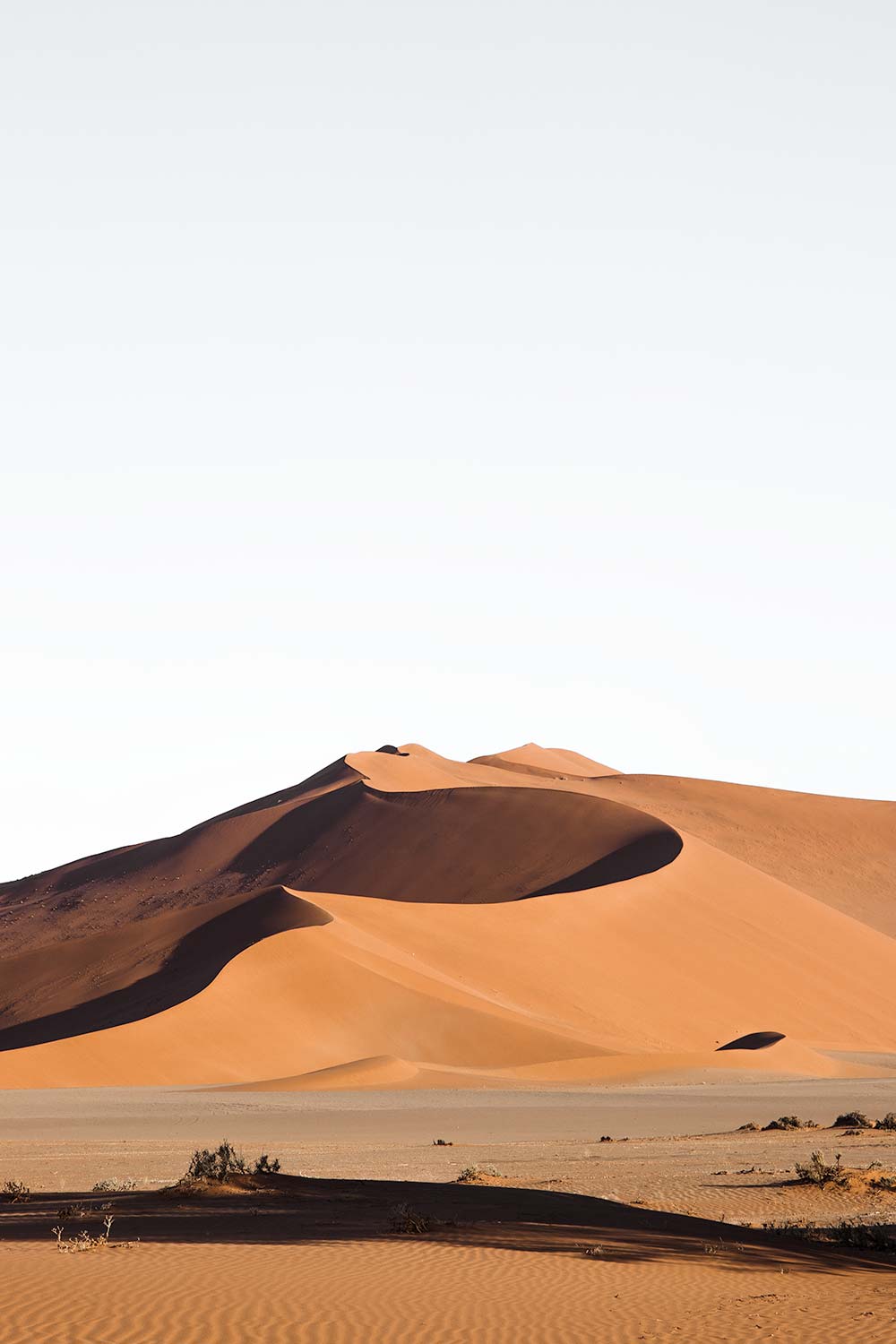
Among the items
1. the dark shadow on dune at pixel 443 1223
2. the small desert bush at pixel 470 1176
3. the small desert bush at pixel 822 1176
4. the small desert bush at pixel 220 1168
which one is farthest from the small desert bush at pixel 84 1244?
the small desert bush at pixel 822 1176

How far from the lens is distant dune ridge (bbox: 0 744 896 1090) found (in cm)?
4288

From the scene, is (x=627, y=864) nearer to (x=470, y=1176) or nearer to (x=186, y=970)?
(x=186, y=970)

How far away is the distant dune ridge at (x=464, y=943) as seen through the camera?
42.9 m

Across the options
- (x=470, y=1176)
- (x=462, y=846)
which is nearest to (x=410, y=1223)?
(x=470, y=1176)

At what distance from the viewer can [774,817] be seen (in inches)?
3452

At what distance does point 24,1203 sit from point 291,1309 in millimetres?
7260

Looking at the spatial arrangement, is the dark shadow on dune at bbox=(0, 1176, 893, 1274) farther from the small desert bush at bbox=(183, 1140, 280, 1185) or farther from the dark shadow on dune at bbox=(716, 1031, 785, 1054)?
the dark shadow on dune at bbox=(716, 1031, 785, 1054)

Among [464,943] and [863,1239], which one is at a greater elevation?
[464,943]

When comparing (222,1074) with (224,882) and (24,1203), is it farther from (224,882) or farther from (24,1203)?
(224,882)

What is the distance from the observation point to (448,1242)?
14094 millimetres

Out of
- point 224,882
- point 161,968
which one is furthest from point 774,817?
point 161,968

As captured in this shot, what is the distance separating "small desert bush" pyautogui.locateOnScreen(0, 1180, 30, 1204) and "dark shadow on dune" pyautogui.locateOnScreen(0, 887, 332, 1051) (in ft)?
88.6

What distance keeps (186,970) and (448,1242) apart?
3613cm

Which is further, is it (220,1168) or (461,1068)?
(461,1068)
